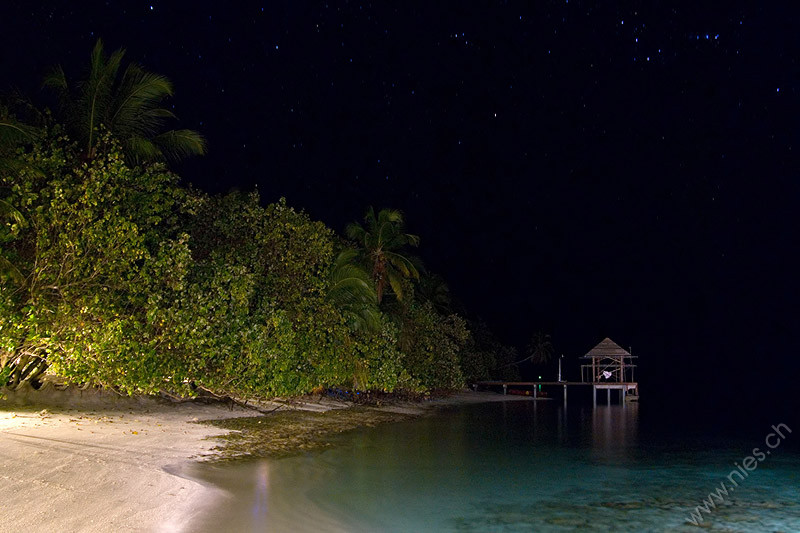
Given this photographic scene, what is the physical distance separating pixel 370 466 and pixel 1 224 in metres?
8.42

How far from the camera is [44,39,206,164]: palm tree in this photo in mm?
16719

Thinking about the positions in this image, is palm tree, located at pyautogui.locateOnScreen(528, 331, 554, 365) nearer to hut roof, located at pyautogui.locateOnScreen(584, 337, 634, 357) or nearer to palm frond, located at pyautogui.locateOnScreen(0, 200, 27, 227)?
hut roof, located at pyautogui.locateOnScreen(584, 337, 634, 357)

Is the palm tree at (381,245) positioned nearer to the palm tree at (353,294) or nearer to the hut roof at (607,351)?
the palm tree at (353,294)

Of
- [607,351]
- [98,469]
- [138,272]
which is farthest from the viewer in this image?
[607,351]

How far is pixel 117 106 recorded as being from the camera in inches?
684

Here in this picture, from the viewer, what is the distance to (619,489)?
12.9 meters

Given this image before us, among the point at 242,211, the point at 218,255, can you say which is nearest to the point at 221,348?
the point at 218,255

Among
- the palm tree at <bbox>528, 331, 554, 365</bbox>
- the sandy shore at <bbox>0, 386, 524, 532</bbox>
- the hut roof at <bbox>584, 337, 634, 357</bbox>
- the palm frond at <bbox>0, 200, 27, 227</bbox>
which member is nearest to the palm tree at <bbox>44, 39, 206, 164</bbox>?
the palm frond at <bbox>0, 200, 27, 227</bbox>

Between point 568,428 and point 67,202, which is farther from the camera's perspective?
point 568,428

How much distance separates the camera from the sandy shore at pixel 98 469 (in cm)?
793

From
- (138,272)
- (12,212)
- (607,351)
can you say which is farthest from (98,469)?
(607,351)

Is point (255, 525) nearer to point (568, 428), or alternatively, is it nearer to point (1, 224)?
point (1, 224)

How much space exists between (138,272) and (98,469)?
656 centimetres

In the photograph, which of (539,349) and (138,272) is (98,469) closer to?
(138,272)
